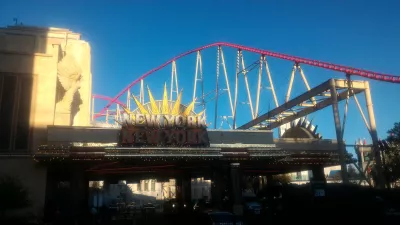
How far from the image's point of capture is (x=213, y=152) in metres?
28.7

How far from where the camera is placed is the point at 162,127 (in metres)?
29.9

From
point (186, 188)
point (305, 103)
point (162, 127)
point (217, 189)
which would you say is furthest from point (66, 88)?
point (305, 103)

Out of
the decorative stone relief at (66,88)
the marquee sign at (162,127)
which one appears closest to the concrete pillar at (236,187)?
the marquee sign at (162,127)

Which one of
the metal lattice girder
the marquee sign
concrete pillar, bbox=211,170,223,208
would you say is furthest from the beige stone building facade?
the metal lattice girder

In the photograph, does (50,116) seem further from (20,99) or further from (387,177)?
(387,177)

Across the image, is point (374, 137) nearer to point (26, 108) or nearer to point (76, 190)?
point (76, 190)

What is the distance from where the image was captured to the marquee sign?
28984 mm

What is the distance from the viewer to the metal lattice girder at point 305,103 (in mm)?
37438

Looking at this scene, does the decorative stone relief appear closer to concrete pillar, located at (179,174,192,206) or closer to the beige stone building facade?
the beige stone building facade

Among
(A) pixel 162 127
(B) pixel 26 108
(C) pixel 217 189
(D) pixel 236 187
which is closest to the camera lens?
(B) pixel 26 108

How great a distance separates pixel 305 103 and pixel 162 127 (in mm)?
20836

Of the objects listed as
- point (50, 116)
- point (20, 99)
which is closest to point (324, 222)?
Answer: point (50, 116)

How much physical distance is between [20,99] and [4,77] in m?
2.08

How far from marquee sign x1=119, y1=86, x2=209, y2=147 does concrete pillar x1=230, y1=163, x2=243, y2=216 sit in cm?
336
